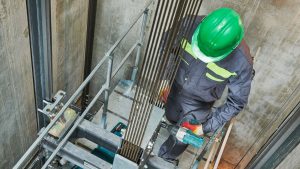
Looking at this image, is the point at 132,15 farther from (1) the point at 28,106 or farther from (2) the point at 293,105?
(2) the point at 293,105

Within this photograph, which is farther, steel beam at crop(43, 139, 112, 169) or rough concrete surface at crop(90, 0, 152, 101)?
rough concrete surface at crop(90, 0, 152, 101)

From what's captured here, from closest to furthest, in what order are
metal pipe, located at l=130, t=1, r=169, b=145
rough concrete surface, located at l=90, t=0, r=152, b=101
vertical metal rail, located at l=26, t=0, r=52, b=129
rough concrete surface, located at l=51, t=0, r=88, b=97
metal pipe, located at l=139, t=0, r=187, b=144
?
metal pipe, located at l=139, t=0, r=187, b=144 → metal pipe, located at l=130, t=1, r=169, b=145 → vertical metal rail, located at l=26, t=0, r=52, b=129 → rough concrete surface, located at l=51, t=0, r=88, b=97 → rough concrete surface, located at l=90, t=0, r=152, b=101

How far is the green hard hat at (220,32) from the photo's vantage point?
10.0 ft

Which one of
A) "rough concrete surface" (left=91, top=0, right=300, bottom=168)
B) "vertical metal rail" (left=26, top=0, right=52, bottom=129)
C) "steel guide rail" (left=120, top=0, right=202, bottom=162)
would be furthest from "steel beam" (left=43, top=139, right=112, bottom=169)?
"rough concrete surface" (left=91, top=0, right=300, bottom=168)

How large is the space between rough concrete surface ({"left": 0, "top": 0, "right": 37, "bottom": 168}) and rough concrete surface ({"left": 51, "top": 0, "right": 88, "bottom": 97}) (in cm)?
44

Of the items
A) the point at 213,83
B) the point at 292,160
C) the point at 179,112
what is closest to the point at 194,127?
the point at 179,112

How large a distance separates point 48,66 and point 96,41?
4.92ft

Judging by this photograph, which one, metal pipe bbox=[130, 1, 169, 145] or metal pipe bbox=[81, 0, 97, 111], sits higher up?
metal pipe bbox=[130, 1, 169, 145]

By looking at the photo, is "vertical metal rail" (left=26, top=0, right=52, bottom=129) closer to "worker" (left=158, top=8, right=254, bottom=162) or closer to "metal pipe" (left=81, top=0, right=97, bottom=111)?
"metal pipe" (left=81, top=0, right=97, bottom=111)

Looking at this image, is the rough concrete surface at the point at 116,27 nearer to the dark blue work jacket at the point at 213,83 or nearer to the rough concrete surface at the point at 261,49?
the rough concrete surface at the point at 261,49

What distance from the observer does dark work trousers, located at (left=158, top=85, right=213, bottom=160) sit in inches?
153

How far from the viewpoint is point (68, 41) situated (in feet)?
13.9

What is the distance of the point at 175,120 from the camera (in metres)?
4.23

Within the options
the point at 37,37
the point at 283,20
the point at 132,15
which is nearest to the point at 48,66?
the point at 37,37
